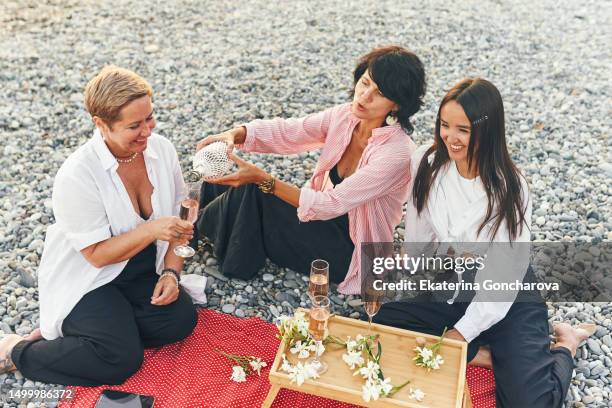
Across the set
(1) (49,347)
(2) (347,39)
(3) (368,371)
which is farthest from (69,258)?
(2) (347,39)

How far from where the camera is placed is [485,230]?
4090 millimetres

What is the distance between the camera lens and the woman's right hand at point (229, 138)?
4371mm

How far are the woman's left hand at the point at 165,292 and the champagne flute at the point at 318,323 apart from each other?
3.74 ft

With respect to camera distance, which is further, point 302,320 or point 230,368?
point 230,368

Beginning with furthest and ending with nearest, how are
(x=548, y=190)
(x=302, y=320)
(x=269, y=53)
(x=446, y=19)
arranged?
(x=446, y=19)
(x=269, y=53)
(x=548, y=190)
(x=302, y=320)

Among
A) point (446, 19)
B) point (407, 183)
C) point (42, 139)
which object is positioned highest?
point (446, 19)

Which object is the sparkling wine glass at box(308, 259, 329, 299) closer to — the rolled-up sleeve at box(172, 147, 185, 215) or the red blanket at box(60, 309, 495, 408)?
the red blanket at box(60, 309, 495, 408)

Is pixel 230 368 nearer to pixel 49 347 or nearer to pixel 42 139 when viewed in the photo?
pixel 49 347

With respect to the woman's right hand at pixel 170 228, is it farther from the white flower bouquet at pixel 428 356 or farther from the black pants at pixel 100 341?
the white flower bouquet at pixel 428 356

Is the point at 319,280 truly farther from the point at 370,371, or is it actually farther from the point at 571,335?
the point at 571,335

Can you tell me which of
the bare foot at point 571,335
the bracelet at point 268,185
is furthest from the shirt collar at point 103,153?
the bare foot at point 571,335

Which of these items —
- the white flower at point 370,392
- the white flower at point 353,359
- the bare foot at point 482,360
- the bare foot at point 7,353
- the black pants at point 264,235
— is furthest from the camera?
the black pants at point 264,235

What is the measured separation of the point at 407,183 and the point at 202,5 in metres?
6.57

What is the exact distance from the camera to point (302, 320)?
11.6 ft
